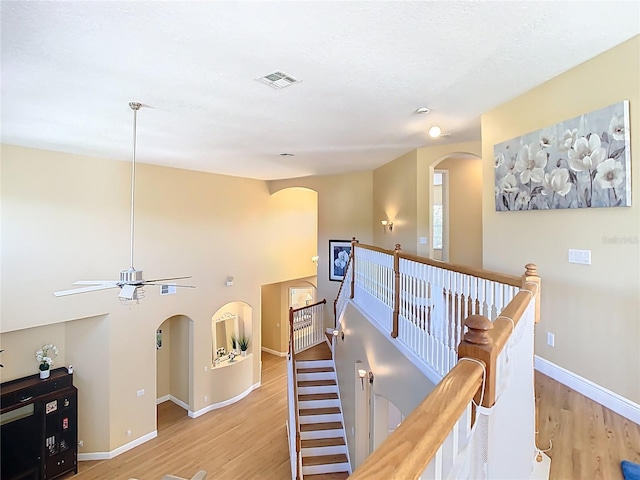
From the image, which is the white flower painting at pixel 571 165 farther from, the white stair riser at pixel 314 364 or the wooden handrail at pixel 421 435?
the white stair riser at pixel 314 364

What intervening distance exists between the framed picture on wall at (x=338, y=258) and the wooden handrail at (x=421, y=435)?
7640mm

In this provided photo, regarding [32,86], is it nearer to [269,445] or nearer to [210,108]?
[210,108]

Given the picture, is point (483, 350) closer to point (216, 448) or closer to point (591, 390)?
point (591, 390)

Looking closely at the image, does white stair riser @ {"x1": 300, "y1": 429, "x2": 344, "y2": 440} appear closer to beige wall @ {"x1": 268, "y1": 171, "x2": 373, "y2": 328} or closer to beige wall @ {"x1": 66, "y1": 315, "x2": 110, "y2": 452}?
beige wall @ {"x1": 268, "y1": 171, "x2": 373, "y2": 328}

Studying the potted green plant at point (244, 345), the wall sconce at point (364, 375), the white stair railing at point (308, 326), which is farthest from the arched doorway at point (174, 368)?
the wall sconce at point (364, 375)

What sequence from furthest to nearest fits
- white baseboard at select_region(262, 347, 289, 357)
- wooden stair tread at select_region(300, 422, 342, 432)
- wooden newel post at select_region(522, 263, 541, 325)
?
white baseboard at select_region(262, 347, 289, 357) < wooden stair tread at select_region(300, 422, 342, 432) < wooden newel post at select_region(522, 263, 541, 325)

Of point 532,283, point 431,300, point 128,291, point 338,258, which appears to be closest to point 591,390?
point 431,300

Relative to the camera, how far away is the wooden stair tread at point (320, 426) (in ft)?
21.4

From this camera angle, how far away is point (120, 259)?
6.35 m

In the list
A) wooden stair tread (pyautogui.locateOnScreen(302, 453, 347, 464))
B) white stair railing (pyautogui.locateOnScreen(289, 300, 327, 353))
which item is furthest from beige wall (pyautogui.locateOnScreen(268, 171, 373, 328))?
wooden stair tread (pyautogui.locateOnScreen(302, 453, 347, 464))

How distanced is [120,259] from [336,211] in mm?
4951

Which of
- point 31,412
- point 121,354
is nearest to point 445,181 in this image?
point 121,354

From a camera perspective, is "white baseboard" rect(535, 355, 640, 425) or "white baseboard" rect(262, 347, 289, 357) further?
"white baseboard" rect(262, 347, 289, 357)

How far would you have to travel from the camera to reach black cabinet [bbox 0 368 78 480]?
5.41 m
